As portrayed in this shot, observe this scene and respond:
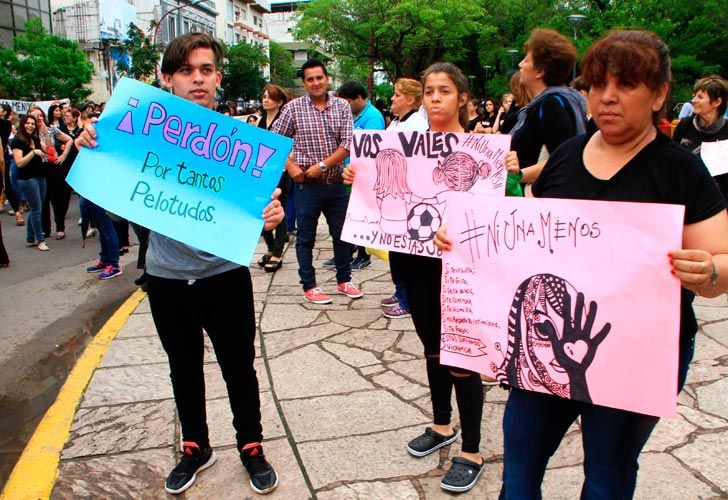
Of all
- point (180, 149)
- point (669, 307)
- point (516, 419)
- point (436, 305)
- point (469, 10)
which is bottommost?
point (516, 419)

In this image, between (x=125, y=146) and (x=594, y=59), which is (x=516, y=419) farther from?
(x=125, y=146)

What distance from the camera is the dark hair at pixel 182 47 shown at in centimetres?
245

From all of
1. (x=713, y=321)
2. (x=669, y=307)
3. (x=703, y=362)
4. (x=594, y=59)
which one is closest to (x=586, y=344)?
(x=669, y=307)

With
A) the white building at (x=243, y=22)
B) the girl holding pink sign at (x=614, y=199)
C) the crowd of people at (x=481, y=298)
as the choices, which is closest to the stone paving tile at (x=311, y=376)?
the crowd of people at (x=481, y=298)

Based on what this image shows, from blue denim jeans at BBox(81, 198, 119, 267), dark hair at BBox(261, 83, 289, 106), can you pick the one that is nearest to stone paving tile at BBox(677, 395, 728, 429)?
dark hair at BBox(261, 83, 289, 106)

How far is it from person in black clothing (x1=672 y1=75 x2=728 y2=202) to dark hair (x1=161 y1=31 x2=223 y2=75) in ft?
14.3

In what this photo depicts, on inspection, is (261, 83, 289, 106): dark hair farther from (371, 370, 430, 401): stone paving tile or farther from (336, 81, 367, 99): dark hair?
(371, 370, 430, 401): stone paving tile

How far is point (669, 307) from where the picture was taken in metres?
1.66

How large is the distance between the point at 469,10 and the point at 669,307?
38227 mm

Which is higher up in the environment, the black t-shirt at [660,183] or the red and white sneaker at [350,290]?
the black t-shirt at [660,183]

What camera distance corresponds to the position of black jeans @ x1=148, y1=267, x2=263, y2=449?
254 centimetres

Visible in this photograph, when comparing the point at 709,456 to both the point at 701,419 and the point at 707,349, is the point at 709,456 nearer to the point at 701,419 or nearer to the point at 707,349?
the point at 701,419

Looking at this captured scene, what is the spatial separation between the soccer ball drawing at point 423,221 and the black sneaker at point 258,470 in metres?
1.22

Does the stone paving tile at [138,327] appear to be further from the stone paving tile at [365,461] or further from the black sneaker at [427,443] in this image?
the black sneaker at [427,443]
